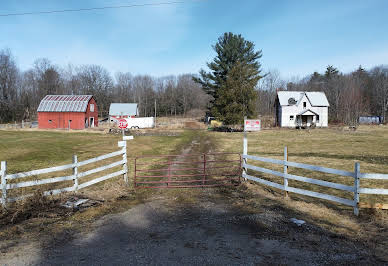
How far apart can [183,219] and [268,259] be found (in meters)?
2.67

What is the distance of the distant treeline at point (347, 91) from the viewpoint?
61684 mm

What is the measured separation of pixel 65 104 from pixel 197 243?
172ft

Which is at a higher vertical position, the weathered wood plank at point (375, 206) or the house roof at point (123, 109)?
the house roof at point (123, 109)

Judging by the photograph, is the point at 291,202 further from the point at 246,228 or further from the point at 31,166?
the point at 31,166

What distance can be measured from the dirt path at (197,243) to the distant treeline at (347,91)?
54.6 m

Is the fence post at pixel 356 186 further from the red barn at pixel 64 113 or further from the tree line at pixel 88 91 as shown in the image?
the tree line at pixel 88 91

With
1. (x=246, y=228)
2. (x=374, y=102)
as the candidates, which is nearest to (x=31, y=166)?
(x=246, y=228)

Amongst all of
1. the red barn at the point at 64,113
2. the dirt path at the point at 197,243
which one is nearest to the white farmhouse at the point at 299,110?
the red barn at the point at 64,113

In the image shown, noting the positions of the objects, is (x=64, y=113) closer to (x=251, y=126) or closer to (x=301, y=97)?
(x=251, y=126)

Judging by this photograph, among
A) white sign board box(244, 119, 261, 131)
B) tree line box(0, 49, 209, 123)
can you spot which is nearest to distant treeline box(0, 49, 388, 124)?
tree line box(0, 49, 209, 123)

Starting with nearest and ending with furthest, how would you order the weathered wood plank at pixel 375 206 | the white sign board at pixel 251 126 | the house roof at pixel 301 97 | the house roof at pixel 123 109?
the weathered wood plank at pixel 375 206
the white sign board at pixel 251 126
the house roof at pixel 301 97
the house roof at pixel 123 109

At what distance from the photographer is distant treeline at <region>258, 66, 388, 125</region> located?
2429 inches

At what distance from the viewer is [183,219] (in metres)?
6.94

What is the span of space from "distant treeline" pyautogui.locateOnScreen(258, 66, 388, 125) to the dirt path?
179ft
